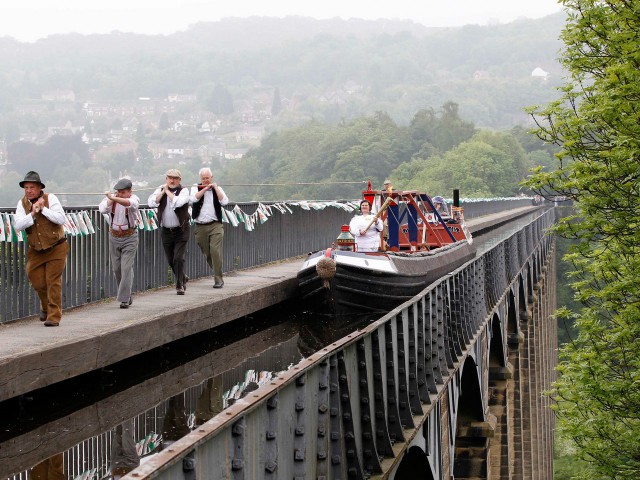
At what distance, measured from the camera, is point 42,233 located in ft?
36.0

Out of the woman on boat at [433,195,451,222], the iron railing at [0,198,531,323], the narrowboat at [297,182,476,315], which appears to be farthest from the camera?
the woman on boat at [433,195,451,222]

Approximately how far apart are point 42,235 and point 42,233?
0.02m

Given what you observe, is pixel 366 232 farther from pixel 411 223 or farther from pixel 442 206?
pixel 442 206

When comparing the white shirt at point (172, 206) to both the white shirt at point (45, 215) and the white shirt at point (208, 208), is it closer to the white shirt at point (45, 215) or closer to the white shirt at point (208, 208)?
the white shirt at point (208, 208)

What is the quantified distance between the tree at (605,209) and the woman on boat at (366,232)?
3342 mm

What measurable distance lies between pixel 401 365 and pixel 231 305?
577 centimetres

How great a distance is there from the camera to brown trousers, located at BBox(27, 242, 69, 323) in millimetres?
11039

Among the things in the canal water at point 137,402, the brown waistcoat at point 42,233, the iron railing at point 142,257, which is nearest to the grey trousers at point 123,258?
the iron railing at point 142,257

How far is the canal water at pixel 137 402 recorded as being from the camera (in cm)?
754

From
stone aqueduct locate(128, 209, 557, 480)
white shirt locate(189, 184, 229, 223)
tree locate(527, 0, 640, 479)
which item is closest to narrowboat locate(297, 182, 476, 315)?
stone aqueduct locate(128, 209, 557, 480)

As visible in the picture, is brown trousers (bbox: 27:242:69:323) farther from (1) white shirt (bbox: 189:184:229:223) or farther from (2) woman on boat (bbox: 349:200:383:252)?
(2) woman on boat (bbox: 349:200:383:252)

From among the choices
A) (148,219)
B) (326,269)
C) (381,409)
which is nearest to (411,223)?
(326,269)

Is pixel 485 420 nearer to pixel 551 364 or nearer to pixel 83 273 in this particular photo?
pixel 83 273

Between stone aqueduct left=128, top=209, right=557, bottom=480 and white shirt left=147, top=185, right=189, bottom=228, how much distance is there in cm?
373
